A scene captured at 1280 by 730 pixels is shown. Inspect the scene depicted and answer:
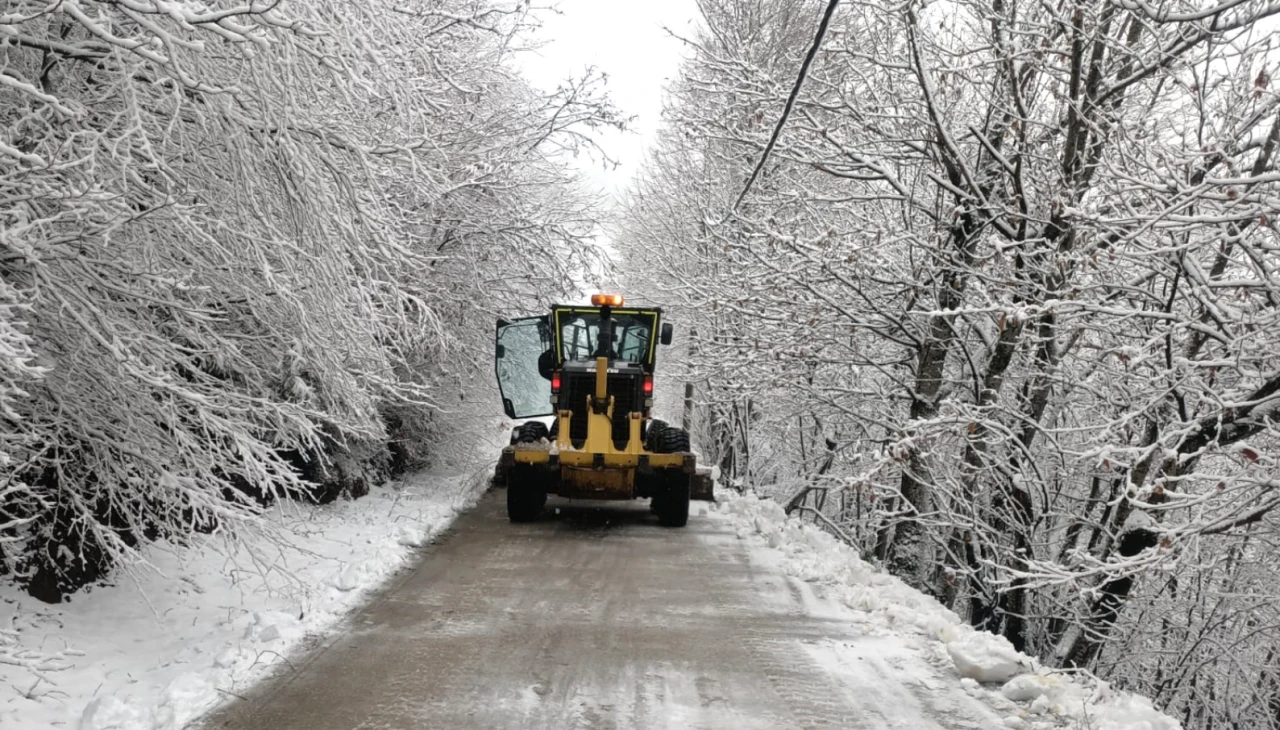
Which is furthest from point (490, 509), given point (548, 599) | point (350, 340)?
point (350, 340)

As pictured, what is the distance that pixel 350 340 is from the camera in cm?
657

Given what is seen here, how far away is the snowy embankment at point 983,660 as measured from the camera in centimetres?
497

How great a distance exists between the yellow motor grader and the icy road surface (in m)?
1.97

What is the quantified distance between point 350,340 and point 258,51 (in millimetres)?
2074

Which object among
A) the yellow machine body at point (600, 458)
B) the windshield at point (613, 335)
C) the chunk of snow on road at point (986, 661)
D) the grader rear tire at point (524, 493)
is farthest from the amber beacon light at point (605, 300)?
the chunk of snow on road at point (986, 661)

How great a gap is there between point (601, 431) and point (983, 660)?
20.3ft

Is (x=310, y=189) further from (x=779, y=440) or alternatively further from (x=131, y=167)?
(x=779, y=440)

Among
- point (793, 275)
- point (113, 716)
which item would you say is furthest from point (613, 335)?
point (113, 716)

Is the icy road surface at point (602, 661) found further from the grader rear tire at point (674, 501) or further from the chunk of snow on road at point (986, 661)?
the grader rear tire at point (674, 501)

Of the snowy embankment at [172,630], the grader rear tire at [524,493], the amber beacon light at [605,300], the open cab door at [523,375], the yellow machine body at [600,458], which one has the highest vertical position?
the amber beacon light at [605,300]

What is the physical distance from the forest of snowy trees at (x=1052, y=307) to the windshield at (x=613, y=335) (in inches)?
39.3

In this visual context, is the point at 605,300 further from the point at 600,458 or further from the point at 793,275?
the point at 793,275

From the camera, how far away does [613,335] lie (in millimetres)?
12383

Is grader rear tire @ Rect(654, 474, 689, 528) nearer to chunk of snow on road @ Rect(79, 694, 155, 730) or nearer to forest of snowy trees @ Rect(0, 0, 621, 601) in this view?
forest of snowy trees @ Rect(0, 0, 621, 601)
